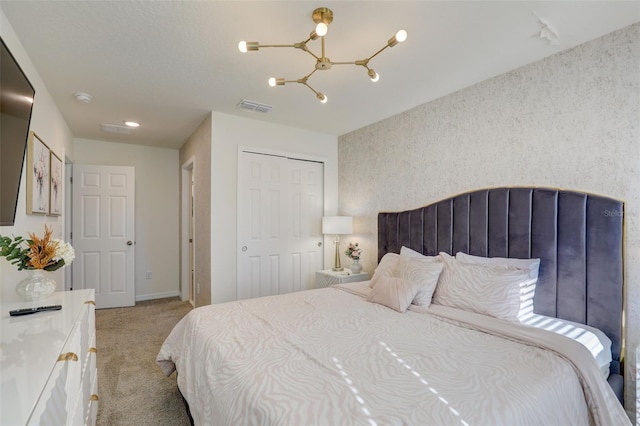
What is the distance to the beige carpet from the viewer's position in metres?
2.11

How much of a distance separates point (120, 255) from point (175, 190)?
1.32m

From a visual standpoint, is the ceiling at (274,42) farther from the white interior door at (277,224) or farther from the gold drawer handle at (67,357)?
the gold drawer handle at (67,357)

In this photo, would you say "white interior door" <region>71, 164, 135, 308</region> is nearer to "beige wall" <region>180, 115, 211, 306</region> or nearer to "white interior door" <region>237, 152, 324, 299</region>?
"beige wall" <region>180, 115, 211, 306</region>

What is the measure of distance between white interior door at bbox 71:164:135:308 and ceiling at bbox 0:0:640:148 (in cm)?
152

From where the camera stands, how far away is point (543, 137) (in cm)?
A: 237

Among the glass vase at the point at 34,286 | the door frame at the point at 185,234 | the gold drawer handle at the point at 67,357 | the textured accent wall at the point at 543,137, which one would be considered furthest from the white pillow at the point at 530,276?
the door frame at the point at 185,234

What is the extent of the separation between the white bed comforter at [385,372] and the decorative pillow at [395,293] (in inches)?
5.8

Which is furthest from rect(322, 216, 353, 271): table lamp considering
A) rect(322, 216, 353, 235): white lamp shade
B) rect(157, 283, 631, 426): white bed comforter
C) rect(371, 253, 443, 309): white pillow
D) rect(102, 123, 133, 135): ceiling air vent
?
rect(102, 123, 133, 135): ceiling air vent

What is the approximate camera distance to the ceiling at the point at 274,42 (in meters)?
1.82

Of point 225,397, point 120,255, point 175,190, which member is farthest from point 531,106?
point 120,255

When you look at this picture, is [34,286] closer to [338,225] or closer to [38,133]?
[38,133]

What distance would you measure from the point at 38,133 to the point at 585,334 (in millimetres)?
4163

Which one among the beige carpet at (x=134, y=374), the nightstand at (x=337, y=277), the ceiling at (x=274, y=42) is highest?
the ceiling at (x=274, y=42)

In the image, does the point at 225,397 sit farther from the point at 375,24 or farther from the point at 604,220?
the point at 604,220
